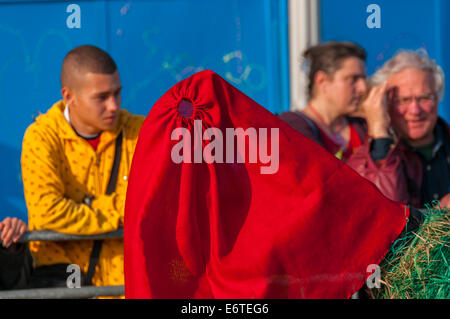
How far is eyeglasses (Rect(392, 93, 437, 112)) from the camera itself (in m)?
3.44

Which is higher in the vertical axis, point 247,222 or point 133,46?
point 133,46

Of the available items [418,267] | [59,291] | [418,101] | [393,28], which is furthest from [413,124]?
[59,291]

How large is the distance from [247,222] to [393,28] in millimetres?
2707

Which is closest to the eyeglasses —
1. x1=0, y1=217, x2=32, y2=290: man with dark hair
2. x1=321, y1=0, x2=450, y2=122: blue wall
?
x1=321, y1=0, x2=450, y2=122: blue wall

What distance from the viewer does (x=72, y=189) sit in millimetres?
3090

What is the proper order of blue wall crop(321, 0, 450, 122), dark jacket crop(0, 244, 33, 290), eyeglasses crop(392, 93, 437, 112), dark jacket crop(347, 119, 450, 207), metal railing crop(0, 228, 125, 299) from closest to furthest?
metal railing crop(0, 228, 125, 299), dark jacket crop(0, 244, 33, 290), dark jacket crop(347, 119, 450, 207), eyeglasses crop(392, 93, 437, 112), blue wall crop(321, 0, 450, 122)

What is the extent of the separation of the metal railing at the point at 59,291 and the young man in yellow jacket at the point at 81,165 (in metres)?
0.03

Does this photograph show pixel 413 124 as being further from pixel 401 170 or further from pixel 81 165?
pixel 81 165

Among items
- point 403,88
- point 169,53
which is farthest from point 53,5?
point 403,88

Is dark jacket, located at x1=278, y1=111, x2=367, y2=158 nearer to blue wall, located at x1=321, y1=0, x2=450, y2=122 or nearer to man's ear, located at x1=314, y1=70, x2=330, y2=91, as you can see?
man's ear, located at x1=314, y1=70, x2=330, y2=91

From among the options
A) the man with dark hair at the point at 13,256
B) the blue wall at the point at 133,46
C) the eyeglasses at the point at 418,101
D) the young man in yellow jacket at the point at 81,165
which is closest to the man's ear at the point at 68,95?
the young man in yellow jacket at the point at 81,165

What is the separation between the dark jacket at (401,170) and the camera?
9.93 feet

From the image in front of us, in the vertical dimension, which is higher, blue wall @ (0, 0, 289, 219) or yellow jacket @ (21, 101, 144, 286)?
blue wall @ (0, 0, 289, 219)

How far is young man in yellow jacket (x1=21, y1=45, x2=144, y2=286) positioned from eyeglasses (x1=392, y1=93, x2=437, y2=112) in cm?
128
